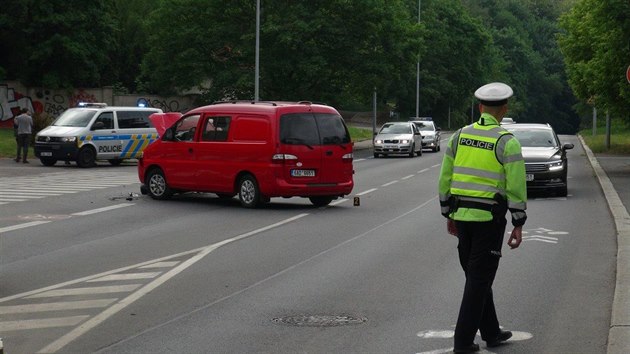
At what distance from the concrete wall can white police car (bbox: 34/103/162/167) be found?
21617 millimetres

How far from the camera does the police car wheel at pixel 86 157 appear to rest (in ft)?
116

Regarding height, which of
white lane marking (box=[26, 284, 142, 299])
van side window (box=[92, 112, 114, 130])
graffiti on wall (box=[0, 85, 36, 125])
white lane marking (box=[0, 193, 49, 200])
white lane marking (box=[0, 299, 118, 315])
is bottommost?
white lane marking (box=[0, 193, 49, 200])

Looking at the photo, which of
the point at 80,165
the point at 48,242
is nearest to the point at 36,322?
the point at 48,242

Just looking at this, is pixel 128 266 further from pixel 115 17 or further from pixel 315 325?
pixel 115 17

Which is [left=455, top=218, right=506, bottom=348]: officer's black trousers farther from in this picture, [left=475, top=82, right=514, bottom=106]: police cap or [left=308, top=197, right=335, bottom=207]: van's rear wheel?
[left=308, top=197, right=335, bottom=207]: van's rear wheel

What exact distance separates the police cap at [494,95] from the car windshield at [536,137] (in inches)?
720

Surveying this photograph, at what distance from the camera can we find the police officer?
7.86 meters

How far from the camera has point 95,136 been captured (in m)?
35.8

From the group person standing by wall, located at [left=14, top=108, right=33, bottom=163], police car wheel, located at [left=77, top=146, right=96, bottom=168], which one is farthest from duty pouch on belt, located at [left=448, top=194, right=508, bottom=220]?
person standing by wall, located at [left=14, top=108, right=33, bottom=163]

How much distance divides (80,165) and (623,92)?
653 inches

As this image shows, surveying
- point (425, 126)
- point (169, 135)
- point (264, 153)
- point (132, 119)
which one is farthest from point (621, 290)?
point (425, 126)

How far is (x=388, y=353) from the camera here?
8.11m

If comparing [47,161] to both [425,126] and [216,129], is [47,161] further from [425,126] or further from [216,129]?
[425,126]

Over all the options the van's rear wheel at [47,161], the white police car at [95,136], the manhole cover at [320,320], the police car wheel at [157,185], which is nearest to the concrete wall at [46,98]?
the white police car at [95,136]
